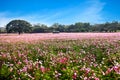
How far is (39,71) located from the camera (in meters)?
8.98

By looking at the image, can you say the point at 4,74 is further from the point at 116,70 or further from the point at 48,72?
the point at 116,70

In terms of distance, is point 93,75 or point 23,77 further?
point 23,77

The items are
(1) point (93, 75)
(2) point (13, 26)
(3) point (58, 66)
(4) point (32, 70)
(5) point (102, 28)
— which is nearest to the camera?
(1) point (93, 75)

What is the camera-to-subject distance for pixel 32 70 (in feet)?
30.7

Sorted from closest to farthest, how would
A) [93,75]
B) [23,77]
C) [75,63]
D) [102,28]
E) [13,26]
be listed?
[93,75] < [23,77] < [75,63] < [13,26] < [102,28]

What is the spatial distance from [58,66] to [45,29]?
301ft

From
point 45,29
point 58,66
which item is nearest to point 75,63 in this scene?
point 58,66

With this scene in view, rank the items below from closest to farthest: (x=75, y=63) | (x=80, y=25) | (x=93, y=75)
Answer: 1. (x=93, y=75)
2. (x=75, y=63)
3. (x=80, y=25)

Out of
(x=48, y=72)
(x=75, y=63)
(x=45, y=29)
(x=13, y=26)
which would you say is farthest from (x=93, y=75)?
(x=45, y=29)

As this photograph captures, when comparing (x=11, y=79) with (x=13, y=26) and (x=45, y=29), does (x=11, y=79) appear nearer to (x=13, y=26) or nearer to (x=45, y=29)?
(x=13, y=26)

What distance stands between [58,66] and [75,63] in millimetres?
1501

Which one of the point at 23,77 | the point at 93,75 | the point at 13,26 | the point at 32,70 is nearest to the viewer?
the point at 93,75

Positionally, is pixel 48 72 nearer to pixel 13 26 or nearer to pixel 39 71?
pixel 39 71

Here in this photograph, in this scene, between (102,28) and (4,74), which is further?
(102,28)
